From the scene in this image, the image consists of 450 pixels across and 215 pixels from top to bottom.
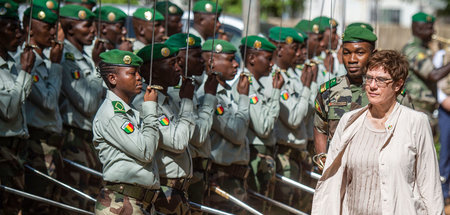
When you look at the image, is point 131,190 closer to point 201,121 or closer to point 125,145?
point 125,145

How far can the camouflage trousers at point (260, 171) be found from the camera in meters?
7.20

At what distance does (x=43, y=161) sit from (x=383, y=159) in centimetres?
337

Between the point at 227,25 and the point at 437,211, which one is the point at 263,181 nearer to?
the point at 437,211

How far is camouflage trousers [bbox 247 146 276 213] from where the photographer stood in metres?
7.20

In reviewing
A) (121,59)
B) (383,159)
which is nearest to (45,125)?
(121,59)

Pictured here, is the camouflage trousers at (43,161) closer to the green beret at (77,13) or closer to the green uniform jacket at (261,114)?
the green beret at (77,13)

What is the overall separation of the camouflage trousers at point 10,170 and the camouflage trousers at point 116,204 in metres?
1.55

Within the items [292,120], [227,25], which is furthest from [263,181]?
[227,25]

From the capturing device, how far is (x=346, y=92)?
588cm

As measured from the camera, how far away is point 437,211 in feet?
14.9

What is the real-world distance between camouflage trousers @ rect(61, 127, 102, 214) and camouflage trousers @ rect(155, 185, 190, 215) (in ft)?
5.64

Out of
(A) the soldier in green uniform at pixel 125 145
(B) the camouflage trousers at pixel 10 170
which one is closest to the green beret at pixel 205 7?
(B) the camouflage trousers at pixel 10 170

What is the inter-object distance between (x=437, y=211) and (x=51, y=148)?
3617 millimetres

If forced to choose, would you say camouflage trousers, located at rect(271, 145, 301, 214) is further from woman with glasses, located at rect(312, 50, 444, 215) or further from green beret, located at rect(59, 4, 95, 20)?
woman with glasses, located at rect(312, 50, 444, 215)
